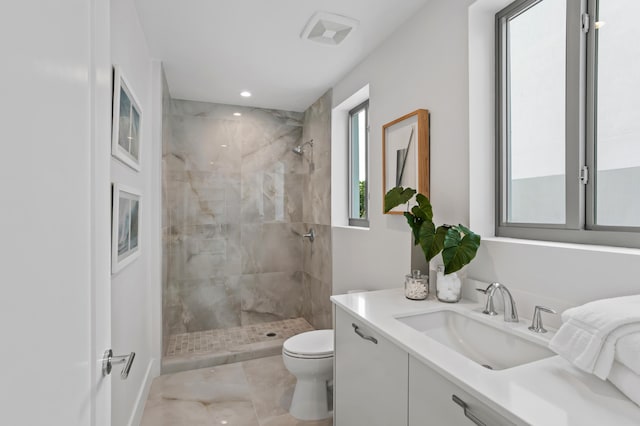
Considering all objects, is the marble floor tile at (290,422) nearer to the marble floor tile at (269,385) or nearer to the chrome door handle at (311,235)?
the marble floor tile at (269,385)

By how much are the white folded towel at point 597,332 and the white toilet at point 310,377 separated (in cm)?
139

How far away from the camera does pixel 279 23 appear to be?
79.6 inches

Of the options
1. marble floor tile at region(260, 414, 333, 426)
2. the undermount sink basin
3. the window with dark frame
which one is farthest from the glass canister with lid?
marble floor tile at region(260, 414, 333, 426)

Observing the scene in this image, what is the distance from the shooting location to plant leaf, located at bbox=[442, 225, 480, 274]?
1.38m

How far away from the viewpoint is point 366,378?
4.50 feet

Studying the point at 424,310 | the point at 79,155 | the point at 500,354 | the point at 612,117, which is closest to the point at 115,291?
the point at 79,155

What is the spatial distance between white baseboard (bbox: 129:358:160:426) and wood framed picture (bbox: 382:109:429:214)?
75.9 inches

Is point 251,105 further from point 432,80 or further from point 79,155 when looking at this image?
point 79,155

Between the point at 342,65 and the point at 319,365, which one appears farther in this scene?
the point at 342,65

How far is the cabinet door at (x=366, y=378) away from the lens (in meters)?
1.16

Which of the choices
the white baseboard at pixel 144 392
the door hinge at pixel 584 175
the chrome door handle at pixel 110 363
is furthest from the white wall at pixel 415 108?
the white baseboard at pixel 144 392

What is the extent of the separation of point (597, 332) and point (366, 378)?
84 cm

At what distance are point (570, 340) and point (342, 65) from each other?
231 centimetres

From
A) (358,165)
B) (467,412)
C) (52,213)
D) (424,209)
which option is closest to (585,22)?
(424,209)
